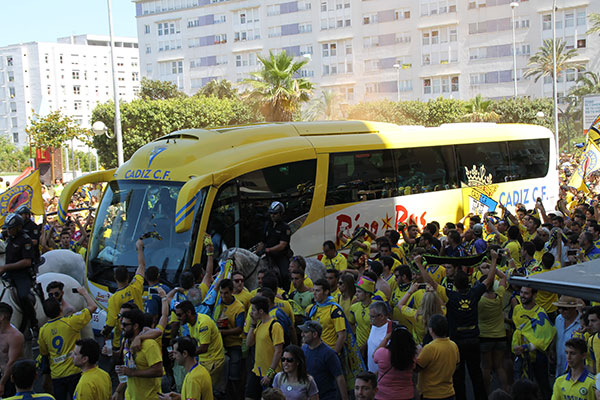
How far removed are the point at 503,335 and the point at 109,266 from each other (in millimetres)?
6353

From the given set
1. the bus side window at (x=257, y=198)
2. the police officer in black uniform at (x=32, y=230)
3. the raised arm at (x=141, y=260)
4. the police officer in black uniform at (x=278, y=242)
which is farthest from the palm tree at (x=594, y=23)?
the police officer in black uniform at (x=32, y=230)

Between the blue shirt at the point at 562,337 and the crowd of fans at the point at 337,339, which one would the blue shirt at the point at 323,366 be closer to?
the crowd of fans at the point at 337,339

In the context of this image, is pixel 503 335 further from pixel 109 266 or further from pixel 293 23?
pixel 293 23

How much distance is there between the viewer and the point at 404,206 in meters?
14.3

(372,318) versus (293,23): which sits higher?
(293,23)

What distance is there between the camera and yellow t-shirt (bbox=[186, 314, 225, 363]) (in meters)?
7.22

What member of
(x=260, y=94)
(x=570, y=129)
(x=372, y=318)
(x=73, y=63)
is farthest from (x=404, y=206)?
(x=73, y=63)

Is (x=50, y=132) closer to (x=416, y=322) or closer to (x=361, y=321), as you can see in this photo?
(x=361, y=321)

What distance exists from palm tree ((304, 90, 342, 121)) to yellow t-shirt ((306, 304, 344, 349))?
60.0 metres

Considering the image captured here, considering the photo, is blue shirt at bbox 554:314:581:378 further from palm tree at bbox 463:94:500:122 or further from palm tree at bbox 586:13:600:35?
palm tree at bbox 586:13:600:35

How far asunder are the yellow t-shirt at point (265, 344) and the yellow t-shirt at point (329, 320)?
541 mm

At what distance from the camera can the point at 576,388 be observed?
224 inches

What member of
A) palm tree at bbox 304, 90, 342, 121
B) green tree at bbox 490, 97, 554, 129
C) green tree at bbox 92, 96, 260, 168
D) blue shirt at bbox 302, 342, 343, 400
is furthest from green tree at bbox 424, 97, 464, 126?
blue shirt at bbox 302, 342, 343, 400

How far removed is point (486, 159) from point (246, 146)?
7.33m
